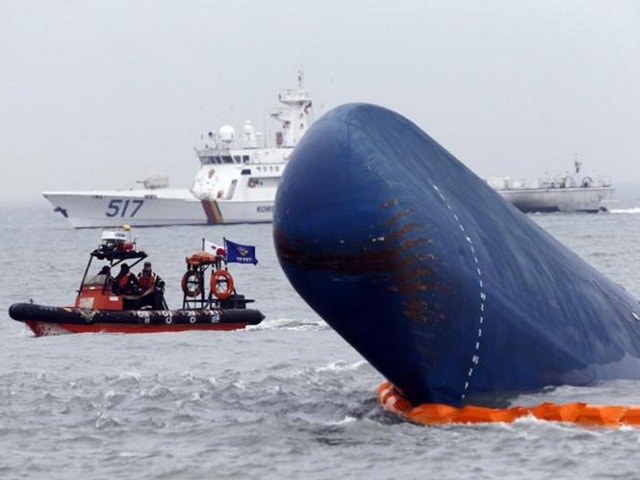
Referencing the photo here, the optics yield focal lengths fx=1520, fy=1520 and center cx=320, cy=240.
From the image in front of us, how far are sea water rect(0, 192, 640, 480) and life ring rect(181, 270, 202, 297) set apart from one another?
3449 millimetres

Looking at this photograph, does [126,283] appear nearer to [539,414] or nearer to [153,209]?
[539,414]

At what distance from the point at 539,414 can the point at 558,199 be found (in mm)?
100752

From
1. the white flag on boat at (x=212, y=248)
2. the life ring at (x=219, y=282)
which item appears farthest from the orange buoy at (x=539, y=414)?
the white flag on boat at (x=212, y=248)

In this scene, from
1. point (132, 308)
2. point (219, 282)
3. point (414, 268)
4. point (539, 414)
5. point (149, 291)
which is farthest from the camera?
point (219, 282)

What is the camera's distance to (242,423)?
58.3 ft

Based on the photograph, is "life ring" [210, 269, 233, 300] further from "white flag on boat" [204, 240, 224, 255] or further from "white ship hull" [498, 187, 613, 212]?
"white ship hull" [498, 187, 613, 212]

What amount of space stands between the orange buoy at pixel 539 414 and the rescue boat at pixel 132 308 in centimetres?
1581

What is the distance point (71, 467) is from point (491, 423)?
4.61 m

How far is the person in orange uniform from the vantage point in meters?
33.4

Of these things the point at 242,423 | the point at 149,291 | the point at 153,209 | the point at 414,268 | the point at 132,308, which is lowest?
the point at 153,209

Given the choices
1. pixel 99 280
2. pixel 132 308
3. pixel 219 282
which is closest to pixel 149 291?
pixel 132 308

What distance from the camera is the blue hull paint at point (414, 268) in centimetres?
1631

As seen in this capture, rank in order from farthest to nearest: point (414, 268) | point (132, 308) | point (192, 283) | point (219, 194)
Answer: point (219, 194), point (192, 283), point (132, 308), point (414, 268)

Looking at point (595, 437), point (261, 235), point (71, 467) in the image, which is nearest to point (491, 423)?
point (595, 437)
